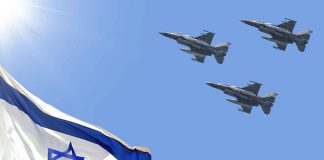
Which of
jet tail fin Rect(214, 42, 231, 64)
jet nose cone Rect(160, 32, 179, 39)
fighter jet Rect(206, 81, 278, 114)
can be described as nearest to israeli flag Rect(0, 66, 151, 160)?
fighter jet Rect(206, 81, 278, 114)

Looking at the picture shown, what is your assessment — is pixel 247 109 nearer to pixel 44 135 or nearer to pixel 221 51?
pixel 221 51

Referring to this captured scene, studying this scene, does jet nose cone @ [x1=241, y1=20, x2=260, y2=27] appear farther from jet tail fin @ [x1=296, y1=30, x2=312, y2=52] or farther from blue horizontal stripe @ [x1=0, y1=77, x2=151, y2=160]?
blue horizontal stripe @ [x1=0, y1=77, x2=151, y2=160]

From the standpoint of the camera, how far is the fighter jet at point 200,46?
12938 centimetres

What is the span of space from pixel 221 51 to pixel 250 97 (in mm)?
10828

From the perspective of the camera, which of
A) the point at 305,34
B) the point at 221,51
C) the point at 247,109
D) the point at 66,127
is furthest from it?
the point at 221,51

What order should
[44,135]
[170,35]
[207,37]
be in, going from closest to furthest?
[44,135] < [170,35] < [207,37]

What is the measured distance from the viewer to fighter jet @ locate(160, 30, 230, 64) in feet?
424

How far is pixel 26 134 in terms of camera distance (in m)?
14.6

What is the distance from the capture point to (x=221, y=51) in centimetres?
13250

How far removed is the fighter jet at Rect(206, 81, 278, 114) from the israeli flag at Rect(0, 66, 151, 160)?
353ft

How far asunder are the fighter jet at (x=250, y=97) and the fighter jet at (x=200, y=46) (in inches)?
233

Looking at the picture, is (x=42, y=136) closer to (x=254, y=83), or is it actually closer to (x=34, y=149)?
(x=34, y=149)

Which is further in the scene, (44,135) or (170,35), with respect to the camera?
(170,35)

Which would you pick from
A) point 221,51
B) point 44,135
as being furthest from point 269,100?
point 44,135
